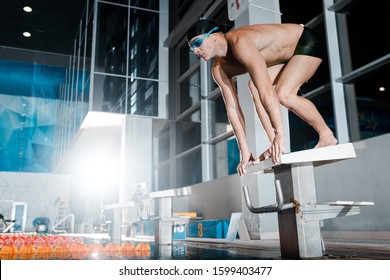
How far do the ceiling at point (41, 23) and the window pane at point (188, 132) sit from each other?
3954 mm

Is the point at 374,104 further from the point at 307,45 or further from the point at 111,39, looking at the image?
the point at 111,39

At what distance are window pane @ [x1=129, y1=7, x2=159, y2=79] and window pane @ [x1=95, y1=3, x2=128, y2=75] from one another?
0.62ft

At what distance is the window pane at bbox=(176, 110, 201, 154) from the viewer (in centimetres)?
799

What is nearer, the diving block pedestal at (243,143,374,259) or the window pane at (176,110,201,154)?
the diving block pedestal at (243,143,374,259)

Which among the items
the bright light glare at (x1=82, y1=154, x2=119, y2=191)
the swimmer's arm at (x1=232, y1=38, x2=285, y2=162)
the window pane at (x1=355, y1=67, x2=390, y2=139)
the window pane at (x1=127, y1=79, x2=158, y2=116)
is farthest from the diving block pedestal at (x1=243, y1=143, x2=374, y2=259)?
the bright light glare at (x1=82, y1=154, x2=119, y2=191)

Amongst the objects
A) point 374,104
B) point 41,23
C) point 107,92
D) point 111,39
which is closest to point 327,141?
point 374,104

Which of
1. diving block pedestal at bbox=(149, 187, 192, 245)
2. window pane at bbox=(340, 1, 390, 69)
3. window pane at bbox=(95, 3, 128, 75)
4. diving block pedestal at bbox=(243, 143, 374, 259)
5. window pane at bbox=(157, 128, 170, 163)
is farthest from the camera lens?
window pane at bbox=(157, 128, 170, 163)

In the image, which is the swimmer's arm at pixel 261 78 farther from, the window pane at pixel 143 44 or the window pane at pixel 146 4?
the window pane at pixel 146 4

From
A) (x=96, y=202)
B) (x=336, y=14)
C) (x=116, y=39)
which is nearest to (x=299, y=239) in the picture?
(x=336, y=14)

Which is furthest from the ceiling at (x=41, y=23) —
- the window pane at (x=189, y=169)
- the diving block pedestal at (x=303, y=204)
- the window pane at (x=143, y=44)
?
the diving block pedestal at (x=303, y=204)

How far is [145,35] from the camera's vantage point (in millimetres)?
8664

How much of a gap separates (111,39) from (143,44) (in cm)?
77

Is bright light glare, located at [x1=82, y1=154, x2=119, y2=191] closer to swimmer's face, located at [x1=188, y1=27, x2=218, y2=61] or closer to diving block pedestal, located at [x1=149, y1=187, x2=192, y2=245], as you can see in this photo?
diving block pedestal, located at [x1=149, y1=187, x2=192, y2=245]

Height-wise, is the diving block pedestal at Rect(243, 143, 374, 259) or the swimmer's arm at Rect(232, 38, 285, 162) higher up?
the swimmer's arm at Rect(232, 38, 285, 162)
